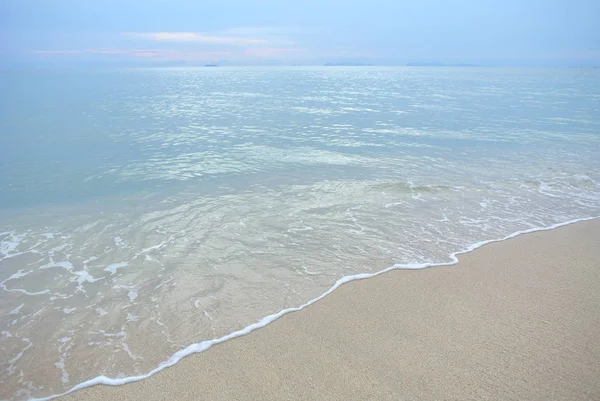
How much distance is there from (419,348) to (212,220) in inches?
256

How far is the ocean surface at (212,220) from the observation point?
5.57 m

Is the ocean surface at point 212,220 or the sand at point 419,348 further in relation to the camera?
the ocean surface at point 212,220

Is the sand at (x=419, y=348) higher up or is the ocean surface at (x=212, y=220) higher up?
the sand at (x=419, y=348)

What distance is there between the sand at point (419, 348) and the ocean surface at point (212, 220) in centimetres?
51

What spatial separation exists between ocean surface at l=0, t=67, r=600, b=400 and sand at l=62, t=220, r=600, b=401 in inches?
20.3

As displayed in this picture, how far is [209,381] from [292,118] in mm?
26622

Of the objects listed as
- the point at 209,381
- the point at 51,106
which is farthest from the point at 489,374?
the point at 51,106

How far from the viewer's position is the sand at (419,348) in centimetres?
429

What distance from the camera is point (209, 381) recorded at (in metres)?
4.47

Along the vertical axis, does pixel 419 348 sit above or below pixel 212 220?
above

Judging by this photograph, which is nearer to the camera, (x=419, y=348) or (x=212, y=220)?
(x=419, y=348)

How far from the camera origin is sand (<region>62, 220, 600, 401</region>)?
14.1 ft

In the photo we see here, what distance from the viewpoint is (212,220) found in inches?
388

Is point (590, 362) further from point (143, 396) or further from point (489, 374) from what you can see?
point (143, 396)
